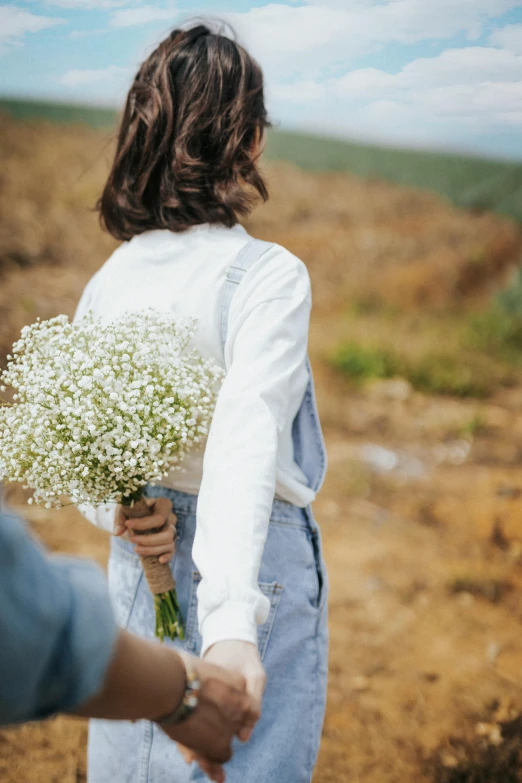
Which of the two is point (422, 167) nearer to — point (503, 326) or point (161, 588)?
point (503, 326)

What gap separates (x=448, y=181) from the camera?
9.41 metres

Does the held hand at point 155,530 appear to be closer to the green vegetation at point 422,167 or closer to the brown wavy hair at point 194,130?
the brown wavy hair at point 194,130

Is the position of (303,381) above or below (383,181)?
above

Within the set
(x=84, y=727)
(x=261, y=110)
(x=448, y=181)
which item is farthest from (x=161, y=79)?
(x=448, y=181)

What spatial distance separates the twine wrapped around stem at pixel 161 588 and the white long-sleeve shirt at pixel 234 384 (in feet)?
0.38

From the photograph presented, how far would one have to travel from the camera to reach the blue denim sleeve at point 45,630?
0.69 metres

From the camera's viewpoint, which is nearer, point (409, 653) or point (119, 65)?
point (119, 65)

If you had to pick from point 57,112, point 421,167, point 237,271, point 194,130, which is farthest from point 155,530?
point 421,167

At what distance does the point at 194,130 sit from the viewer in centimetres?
136

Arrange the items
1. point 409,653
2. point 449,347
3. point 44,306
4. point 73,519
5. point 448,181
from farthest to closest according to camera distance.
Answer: point 448,181 < point 449,347 < point 44,306 < point 73,519 < point 409,653

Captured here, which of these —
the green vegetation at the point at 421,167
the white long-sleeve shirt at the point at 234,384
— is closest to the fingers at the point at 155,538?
the white long-sleeve shirt at the point at 234,384

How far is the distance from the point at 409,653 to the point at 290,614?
214 centimetres

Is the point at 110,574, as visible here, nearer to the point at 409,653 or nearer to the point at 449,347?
the point at 409,653

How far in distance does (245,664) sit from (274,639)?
0.31 metres
